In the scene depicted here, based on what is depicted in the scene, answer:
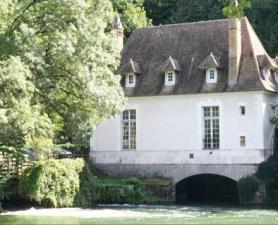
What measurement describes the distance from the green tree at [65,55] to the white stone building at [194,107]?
615 centimetres

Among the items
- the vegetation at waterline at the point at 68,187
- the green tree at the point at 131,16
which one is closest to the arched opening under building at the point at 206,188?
the vegetation at waterline at the point at 68,187

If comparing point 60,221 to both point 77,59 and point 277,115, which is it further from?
point 277,115

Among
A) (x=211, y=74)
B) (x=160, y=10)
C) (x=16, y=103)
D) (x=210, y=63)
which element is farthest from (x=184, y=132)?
(x=160, y=10)

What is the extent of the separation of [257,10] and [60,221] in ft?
80.4

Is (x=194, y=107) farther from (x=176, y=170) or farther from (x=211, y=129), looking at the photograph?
(x=176, y=170)

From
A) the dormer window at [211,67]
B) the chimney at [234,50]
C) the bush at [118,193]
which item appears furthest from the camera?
the dormer window at [211,67]

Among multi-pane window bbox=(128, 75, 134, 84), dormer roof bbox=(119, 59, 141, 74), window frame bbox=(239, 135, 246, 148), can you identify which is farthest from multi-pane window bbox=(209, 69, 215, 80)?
multi-pane window bbox=(128, 75, 134, 84)

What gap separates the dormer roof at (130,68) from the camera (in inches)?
1255

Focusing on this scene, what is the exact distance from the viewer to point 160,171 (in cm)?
3047

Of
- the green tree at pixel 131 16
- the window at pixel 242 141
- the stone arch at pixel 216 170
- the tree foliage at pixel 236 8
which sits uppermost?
the green tree at pixel 131 16

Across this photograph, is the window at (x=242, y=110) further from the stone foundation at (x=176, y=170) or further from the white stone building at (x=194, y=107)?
the stone foundation at (x=176, y=170)

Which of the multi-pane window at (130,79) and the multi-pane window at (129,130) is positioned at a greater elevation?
the multi-pane window at (130,79)

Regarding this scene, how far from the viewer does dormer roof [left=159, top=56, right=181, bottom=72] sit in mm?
30703

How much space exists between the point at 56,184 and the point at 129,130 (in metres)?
8.20
